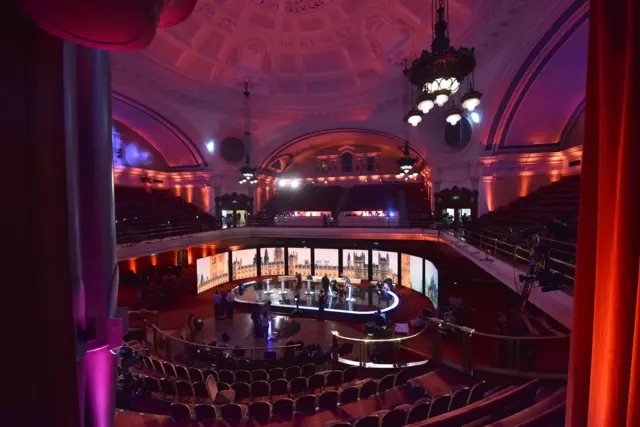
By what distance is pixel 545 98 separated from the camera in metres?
12.4

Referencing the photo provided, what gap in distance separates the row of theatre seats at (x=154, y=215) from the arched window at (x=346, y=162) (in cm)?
1237

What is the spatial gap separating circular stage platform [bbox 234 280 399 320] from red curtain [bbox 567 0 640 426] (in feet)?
38.1

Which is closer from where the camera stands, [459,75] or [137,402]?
[459,75]

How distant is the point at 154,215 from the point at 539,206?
18687 mm

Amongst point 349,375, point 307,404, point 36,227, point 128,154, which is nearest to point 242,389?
point 307,404

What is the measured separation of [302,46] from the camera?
639 inches

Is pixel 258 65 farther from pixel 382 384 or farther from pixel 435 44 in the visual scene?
pixel 382 384

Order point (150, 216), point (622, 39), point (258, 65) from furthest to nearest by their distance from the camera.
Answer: point (258, 65), point (150, 216), point (622, 39)

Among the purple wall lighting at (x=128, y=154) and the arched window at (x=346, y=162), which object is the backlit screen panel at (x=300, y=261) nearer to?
the arched window at (x=346, y=162)

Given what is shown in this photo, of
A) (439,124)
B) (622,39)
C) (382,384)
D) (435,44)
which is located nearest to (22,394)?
(622,39)

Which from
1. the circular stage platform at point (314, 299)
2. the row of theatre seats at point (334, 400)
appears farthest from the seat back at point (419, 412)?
the circular stage platform at point (314, 299)

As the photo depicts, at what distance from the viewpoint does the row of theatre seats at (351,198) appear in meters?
22.0

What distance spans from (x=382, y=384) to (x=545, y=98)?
1333 cm

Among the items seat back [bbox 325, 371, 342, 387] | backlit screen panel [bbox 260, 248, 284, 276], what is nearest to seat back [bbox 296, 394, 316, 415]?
seat back [bbox 325, 371, 342, 387]
